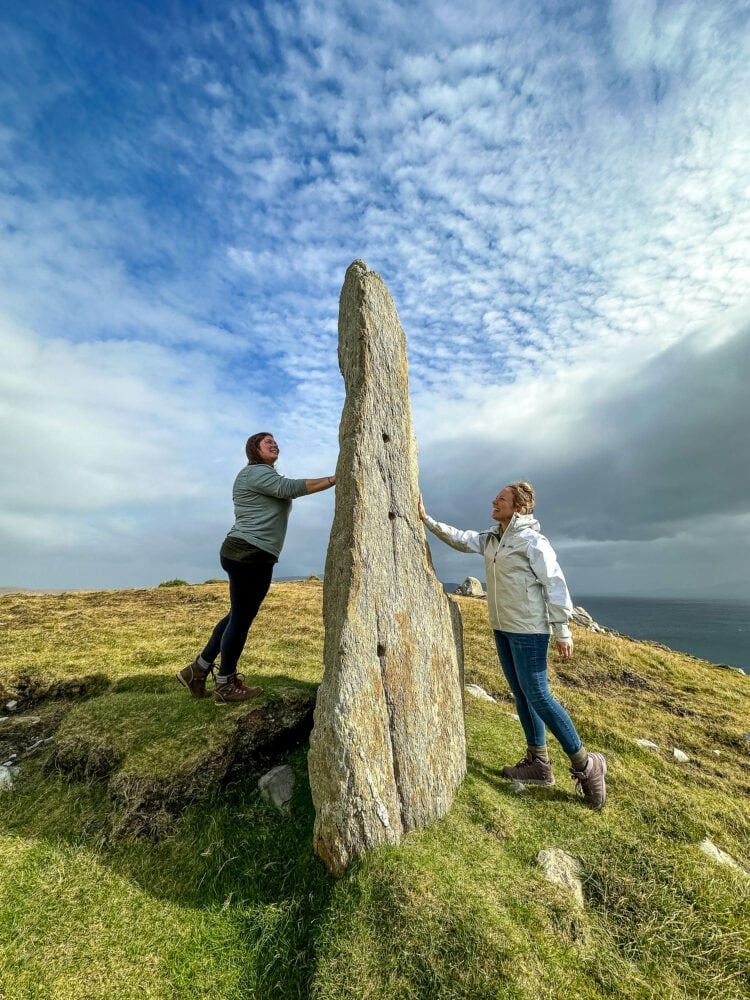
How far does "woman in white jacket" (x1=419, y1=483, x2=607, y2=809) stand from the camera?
21.6 feet

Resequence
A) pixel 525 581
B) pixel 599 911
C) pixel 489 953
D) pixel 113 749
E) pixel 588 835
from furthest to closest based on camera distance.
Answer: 1. pixel 113 749
2. pixel 525 581
3. pixel 588 835
4. pixel 599 911
5. pixel 489 953

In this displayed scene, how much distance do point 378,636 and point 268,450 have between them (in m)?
3.72

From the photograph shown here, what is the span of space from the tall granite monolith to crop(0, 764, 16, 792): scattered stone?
207 inches

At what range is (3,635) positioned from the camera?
1494cm

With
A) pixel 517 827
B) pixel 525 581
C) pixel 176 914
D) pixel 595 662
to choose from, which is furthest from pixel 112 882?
pixel 595 662

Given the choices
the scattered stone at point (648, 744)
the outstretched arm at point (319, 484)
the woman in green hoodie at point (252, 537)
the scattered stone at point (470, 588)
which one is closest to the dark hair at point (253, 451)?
→ the woman in green hoodie at point (252, 537)

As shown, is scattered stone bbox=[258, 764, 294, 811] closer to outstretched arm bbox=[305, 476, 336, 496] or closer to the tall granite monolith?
the tall granite monolith

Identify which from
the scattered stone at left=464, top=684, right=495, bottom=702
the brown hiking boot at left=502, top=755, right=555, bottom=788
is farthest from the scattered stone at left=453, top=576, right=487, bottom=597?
the brown hiking boot at left=502, top=755, right=555, bottom=788

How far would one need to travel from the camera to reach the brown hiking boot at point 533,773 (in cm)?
712

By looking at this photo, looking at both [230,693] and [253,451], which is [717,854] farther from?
[253,451]

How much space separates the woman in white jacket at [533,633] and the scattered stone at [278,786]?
3359 mm

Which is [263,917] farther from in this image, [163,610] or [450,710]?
[163,610]

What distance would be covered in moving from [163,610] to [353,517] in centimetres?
1884

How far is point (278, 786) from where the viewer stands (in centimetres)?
675
